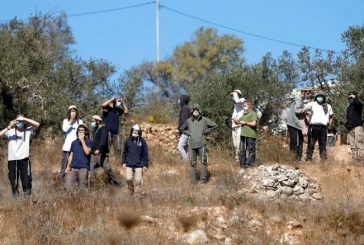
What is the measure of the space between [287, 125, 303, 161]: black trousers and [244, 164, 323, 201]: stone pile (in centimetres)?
139

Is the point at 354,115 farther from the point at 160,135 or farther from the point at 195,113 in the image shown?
the point at 160,135

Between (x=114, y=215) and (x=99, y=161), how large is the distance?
145 inches

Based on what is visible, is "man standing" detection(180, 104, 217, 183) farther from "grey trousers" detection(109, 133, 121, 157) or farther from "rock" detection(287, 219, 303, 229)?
"rock" detection(287, 219, 303, 229)

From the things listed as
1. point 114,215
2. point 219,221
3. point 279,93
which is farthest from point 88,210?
point 279,93

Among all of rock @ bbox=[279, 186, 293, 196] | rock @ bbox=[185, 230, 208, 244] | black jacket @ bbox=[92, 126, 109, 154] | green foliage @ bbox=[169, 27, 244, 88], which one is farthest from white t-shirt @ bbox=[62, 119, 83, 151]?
green foliage @ bbox=[169, 27, 244, 88]

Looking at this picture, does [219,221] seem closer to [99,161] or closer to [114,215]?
[114,215]

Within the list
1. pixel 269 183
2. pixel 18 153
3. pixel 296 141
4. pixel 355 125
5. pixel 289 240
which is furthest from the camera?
pixel 296 141

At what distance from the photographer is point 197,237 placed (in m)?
12.1

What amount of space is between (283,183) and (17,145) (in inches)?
250

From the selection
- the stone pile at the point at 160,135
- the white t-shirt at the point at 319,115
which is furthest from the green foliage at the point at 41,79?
the white t-shirt at the point at 319,115

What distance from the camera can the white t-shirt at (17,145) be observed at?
47.1 ft

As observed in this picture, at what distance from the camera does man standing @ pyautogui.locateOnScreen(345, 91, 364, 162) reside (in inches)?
710

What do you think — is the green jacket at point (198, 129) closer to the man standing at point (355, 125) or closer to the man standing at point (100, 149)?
the man standing at point (100, 149)

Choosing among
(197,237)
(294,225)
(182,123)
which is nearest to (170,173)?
(182,123)
